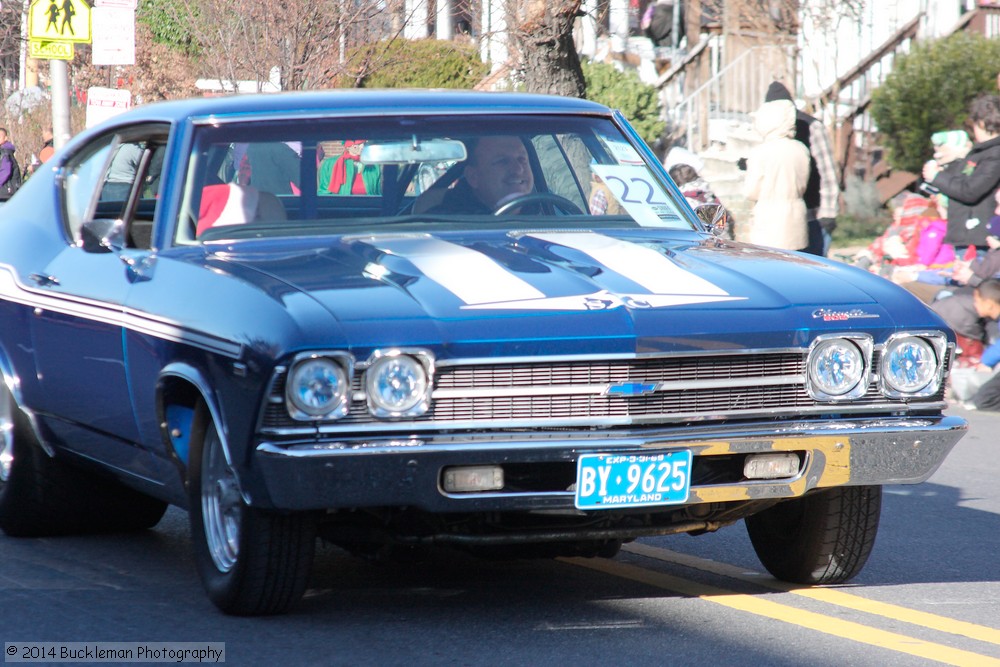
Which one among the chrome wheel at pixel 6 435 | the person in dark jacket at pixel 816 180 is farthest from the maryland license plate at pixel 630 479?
the person in dark jacket at pixel 816 180

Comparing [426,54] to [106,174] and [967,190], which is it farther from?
[106,174]

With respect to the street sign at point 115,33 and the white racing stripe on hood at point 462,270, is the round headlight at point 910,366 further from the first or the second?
the street sign at point 115,33

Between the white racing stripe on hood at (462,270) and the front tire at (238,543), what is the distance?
2.46 feet

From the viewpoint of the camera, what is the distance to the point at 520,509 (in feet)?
14.6

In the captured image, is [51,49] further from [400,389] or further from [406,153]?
[400,389]

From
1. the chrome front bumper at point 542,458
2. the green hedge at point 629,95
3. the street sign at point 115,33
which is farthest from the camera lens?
the green hedge at point 629,95

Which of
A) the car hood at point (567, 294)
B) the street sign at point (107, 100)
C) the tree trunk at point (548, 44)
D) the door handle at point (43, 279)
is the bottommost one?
the door handle at point (43, 279)

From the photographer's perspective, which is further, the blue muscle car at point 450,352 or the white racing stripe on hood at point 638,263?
the white racing stripe on hood at point 638,263

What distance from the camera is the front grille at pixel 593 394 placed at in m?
4.36

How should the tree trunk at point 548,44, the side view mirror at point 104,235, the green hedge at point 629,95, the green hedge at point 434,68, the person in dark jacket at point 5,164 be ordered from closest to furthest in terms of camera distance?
the side view mirror at point 104,235 < the tree trunk at point 548,44 < the green hedge at point 434,68 < the green hedge at point 629,95 < the person in dark jacket at point 5,164

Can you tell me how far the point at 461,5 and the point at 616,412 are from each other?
41.7 feet

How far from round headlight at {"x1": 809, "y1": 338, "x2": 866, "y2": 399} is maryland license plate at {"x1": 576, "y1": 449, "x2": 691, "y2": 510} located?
467mm

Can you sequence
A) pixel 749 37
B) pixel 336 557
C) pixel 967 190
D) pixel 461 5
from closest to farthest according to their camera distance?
pixel 336 557, pixel 967 190, pixel 461 5, pixel 749 37

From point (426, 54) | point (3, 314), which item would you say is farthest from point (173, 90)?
point (3, 314)
